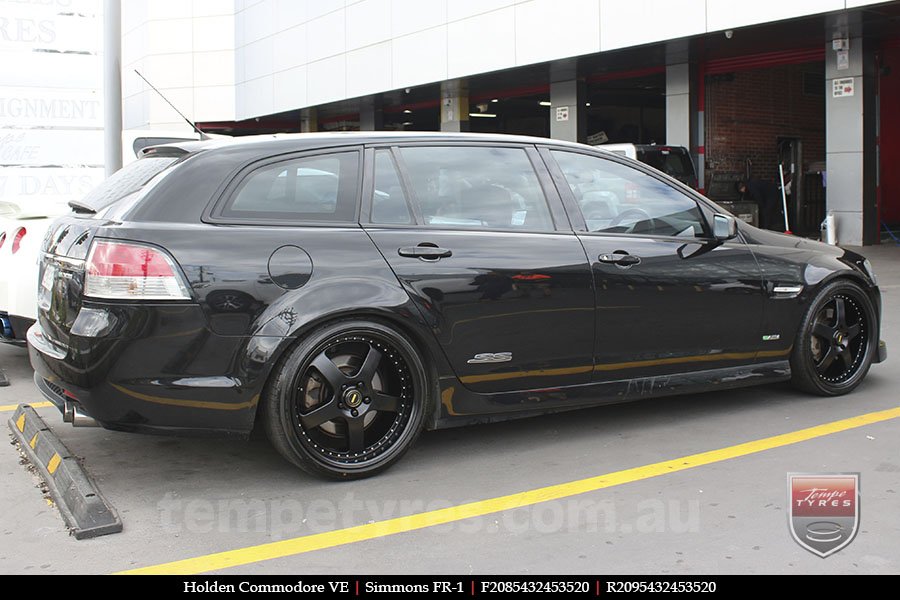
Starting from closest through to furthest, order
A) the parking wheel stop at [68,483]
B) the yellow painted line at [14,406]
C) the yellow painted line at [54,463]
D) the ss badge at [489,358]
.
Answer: the parking wheel stop at [68,483], the yellow painted line at [54,463], the ss badge at [489,358], the yellow painted line at [14,406]

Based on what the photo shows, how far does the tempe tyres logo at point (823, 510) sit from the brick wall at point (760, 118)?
18.5 meters

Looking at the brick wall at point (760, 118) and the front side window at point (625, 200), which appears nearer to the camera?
the front side window at point (625, 200)

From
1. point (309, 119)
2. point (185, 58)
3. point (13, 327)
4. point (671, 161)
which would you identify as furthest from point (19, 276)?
point (185, 58)

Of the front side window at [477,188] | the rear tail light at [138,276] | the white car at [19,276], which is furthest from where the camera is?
the white car at [19,276]

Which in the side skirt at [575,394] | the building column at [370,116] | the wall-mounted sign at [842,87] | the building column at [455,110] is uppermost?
the building column at [370,116]

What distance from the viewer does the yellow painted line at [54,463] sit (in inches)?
175

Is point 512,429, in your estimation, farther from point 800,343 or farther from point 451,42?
point 451,42

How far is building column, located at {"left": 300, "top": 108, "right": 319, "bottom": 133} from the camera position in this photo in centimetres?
3159

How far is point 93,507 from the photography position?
12.9ft

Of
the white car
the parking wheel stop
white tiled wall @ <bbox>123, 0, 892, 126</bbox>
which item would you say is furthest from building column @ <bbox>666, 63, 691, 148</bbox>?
the parking wheel stop

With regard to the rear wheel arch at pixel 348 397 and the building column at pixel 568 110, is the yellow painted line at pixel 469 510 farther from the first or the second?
the building column at pixel 568 110

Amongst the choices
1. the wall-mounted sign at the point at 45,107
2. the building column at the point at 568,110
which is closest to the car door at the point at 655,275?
the wall-mounted sign at the point at 45,107

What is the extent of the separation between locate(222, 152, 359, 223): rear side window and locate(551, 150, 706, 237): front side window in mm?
1238

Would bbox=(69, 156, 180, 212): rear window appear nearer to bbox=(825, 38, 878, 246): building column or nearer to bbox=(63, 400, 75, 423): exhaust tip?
bbox=(63, 400, 75, 423): exhaust tip
